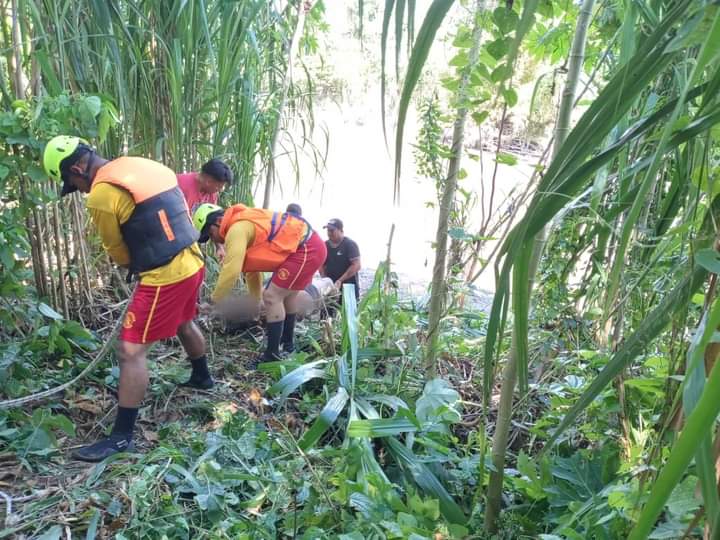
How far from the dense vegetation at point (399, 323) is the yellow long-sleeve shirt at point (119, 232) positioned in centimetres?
28

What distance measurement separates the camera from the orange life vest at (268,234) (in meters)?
3.13

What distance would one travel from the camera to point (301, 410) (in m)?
2.73

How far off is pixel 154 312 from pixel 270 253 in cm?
99

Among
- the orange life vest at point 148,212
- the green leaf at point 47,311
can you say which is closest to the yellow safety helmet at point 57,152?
the orange life vest at point 148,212

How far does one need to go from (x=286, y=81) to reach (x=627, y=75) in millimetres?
3242

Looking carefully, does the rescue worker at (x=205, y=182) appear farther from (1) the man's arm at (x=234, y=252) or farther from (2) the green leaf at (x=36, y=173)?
(2) the green leaf at (x=36, y=173)

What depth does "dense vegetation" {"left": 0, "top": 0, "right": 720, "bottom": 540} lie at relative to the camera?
3.15 ft

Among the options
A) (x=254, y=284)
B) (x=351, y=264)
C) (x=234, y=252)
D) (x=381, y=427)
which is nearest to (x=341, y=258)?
(x=351, y=264)

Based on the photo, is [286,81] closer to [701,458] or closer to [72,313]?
[72,313]

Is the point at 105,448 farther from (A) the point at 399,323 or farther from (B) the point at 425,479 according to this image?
(A) the point at 399,323

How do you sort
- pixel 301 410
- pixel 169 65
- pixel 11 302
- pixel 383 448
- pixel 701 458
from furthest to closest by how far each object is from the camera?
pixel 169 65 → pixel 301 410 → pixel 11 302 → pixel 383 448 → pixel 701 458

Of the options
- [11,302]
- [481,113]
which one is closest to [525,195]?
[481,113]

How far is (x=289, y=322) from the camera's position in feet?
11.8

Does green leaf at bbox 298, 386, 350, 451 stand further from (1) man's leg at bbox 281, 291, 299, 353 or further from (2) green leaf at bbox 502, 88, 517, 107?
(2) green leaf at bbox 502, 88, 517, 107
